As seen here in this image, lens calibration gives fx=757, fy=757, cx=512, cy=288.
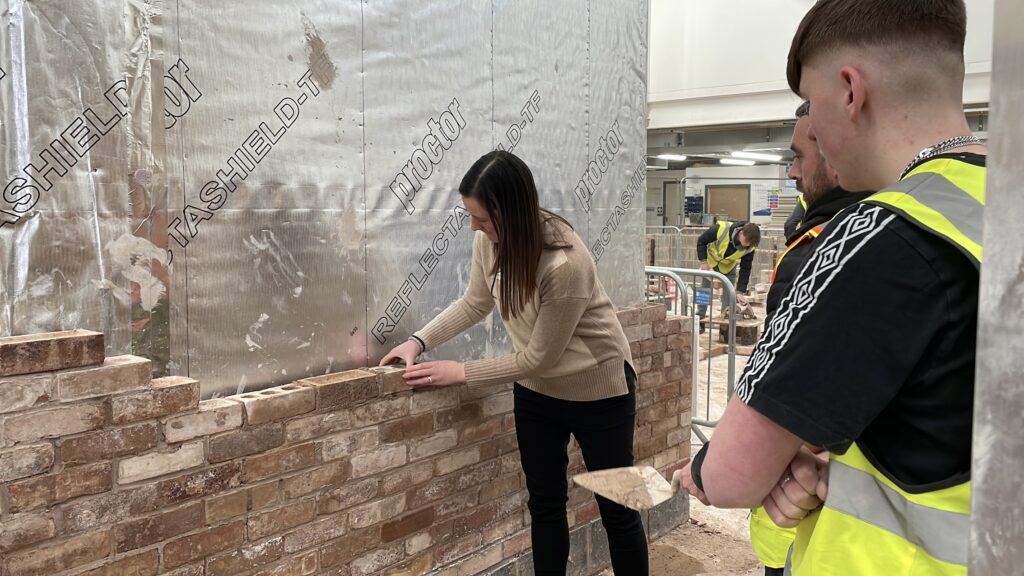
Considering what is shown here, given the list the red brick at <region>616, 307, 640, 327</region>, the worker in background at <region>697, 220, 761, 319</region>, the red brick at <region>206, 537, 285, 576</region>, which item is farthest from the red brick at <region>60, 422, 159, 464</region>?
the worker in background at <region>697, 220, 761, 319</region>

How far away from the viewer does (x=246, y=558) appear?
86.8 inches

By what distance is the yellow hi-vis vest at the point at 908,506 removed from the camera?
0.87 meters

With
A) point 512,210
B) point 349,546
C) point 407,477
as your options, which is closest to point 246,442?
point 349,546

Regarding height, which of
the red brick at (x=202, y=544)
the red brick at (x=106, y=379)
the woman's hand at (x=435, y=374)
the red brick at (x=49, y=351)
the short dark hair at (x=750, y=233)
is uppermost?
the short dark hair at (x=750, y=233)

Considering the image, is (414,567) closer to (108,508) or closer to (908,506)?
(108,508)

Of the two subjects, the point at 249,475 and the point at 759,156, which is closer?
the point at 249,475

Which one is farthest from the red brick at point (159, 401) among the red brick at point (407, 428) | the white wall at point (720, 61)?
the white wall at point (720, 61)

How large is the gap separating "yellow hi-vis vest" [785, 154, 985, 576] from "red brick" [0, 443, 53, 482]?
1623 mm

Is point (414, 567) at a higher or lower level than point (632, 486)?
lower

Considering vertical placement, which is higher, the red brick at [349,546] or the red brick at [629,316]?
the red brick at [629,316]

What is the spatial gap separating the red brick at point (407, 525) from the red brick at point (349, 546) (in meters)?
0.04

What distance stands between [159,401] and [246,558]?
58cm

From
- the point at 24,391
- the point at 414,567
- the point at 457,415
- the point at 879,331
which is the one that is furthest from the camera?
the point at 457,415

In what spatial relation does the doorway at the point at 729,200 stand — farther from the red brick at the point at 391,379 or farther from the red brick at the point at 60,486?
the red brick at the point at 60,486
